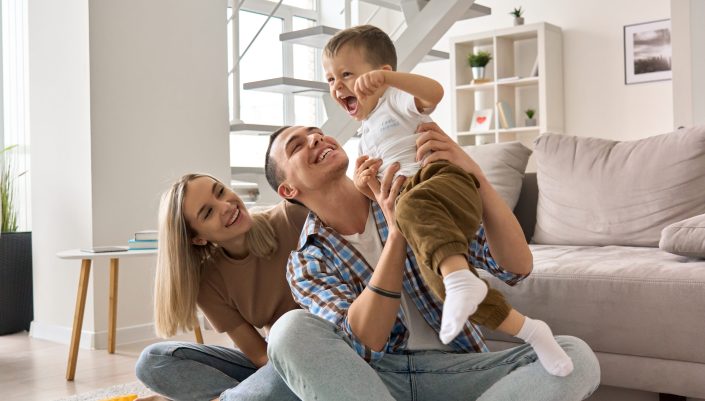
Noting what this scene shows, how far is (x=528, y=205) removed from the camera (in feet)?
Result: 10.5

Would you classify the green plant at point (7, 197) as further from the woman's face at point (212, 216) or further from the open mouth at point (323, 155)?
the open mouth at point (323, 155)

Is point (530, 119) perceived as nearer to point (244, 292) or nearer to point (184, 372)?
point (244, 292)

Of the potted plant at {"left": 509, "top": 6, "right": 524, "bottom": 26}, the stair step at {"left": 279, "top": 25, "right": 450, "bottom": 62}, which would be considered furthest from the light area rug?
the potted plant at {"left": 509, "top": 6, "right": 524, "bottom": 26}

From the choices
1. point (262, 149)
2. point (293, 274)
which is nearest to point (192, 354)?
point (293, 274)

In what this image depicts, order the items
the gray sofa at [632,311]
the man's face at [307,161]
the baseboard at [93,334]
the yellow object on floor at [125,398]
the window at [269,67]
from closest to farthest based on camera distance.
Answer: the man's face at [307,161] < the gray sofa at [632,311] < the yellow object on floor at [125,398] < the baseboard at [93,334] < the window at [269,67]

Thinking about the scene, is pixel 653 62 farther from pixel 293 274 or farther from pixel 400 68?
pixel 293 274

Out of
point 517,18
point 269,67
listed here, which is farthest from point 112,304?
point 517,18

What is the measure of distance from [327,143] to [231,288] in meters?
0.47

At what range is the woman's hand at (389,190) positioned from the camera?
1605 mm

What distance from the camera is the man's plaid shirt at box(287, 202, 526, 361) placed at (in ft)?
5.52

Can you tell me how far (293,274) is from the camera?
177 centimetres

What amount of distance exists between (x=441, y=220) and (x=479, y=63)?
17.4 ft

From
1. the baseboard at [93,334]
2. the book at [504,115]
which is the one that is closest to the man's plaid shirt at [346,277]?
the baseboard at [93,334]

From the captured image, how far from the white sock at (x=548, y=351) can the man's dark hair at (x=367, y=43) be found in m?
0.72
